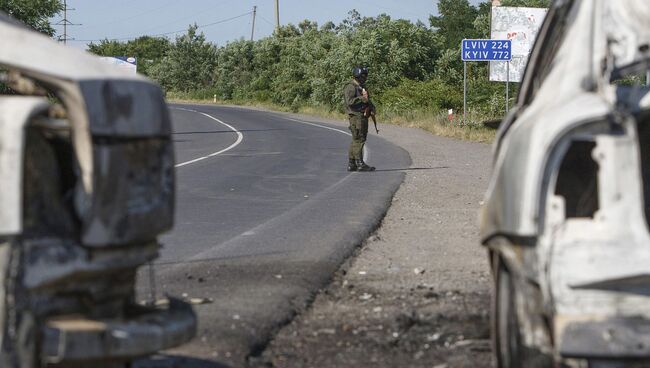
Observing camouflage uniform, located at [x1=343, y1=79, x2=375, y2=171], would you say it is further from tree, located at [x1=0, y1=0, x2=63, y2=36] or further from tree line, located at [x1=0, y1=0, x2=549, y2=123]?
tree, located at [x1=0, y1=0, x2=63, y2=36]

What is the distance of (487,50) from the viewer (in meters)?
35.2

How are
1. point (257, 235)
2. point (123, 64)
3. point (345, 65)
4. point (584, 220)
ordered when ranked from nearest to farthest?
point (584, 220)
point (257, 235)
point (123, 64)
point (345, 65)

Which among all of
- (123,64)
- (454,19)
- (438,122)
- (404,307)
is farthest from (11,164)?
(454,19)

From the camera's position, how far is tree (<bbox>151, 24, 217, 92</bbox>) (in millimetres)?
108750

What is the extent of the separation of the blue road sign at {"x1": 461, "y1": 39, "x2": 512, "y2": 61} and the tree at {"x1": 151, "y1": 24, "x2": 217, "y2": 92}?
2942 inches

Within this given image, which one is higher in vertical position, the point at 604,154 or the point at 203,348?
the point at 604,154

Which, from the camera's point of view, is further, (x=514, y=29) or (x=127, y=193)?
(x=514, y=29)

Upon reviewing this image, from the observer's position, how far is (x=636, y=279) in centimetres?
369

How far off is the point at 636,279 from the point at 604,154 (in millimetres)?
418

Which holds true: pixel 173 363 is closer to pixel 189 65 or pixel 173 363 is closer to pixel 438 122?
pixel 438 122

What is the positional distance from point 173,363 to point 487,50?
30.9m

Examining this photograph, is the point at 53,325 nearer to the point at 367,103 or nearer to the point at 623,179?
the point at 623,179

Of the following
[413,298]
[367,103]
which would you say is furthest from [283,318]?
[367,103]

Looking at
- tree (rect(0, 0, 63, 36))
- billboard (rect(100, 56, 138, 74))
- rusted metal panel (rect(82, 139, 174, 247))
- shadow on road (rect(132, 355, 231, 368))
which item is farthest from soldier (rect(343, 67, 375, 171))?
tree (rect(0, 0, 63, 36))
